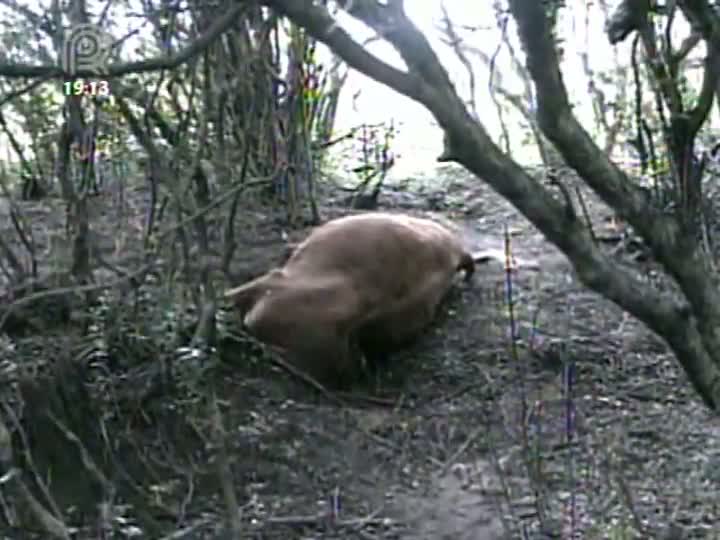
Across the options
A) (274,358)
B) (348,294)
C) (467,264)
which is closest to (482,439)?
(274,358)

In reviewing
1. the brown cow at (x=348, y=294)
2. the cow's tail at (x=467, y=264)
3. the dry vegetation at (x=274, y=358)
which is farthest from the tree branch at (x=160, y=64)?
the cow's tail at (x=467, y=264)

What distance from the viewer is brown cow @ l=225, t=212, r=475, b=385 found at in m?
5.11

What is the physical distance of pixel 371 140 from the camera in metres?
7.16

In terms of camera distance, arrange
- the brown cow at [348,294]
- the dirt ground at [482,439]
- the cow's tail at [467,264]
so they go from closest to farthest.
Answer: the dirt ground at [482,439] → the brown cow at [348,294] → the cow's tail at [467,264]

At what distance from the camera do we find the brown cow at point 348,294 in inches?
201

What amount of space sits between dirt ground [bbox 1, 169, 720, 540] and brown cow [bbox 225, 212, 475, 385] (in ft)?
0.38

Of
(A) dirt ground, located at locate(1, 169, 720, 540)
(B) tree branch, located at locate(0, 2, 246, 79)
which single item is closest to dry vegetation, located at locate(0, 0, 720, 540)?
(A) dirt ground, located at locate(1, 169, 720, 540)

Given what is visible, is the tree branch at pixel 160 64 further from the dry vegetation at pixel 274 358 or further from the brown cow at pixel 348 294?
the brown cow at pixel 348 294

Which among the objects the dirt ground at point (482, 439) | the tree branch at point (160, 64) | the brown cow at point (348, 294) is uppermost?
the tree branch at point (160, 64)

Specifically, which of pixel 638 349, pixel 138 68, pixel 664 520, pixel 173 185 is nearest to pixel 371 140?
pixel 638 349

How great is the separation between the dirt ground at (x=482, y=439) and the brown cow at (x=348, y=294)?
114mm

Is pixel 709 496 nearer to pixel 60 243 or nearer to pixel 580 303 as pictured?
pixel 580 303

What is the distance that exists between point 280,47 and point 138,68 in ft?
14.0

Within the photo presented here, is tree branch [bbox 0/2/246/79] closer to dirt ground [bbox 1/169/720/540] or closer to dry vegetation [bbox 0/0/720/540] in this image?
dry vegetation [bbox 0/0/720/540]
